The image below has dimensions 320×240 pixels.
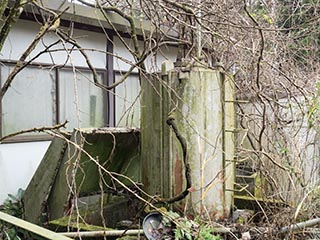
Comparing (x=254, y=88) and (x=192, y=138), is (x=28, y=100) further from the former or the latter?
(x=254, y=88)

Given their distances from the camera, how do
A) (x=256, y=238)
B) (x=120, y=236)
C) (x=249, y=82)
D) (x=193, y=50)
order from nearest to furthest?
(x=120, y=236) → (x=256, y=238) → (x=193, y=50) → (x=249, y=82)

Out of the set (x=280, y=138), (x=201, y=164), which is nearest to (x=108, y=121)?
(x=280, y=138)

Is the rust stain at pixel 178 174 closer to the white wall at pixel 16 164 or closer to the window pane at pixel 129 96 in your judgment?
the white wall at pixel 16 164

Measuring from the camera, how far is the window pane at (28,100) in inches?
277

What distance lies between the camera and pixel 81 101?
8.53m

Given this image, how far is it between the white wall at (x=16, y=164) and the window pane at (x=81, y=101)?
927mm

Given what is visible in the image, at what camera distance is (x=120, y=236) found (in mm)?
3852

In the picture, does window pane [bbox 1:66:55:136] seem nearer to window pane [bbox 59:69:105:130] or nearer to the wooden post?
window pane [bbox 59:69:105:130]

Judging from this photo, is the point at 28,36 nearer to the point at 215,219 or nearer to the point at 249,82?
the point at 249,82

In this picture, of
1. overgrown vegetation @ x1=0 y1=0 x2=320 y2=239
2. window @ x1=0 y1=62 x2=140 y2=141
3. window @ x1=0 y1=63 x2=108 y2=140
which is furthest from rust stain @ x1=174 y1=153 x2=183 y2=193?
window @ x1=0 y1=63 x2=108 y2=140

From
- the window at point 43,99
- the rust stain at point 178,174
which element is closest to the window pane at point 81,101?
the window at point 43,99

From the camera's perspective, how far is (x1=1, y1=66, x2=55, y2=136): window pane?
704 cm

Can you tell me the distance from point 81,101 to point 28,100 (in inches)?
53.8

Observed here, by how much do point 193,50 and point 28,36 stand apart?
3.38 metres
